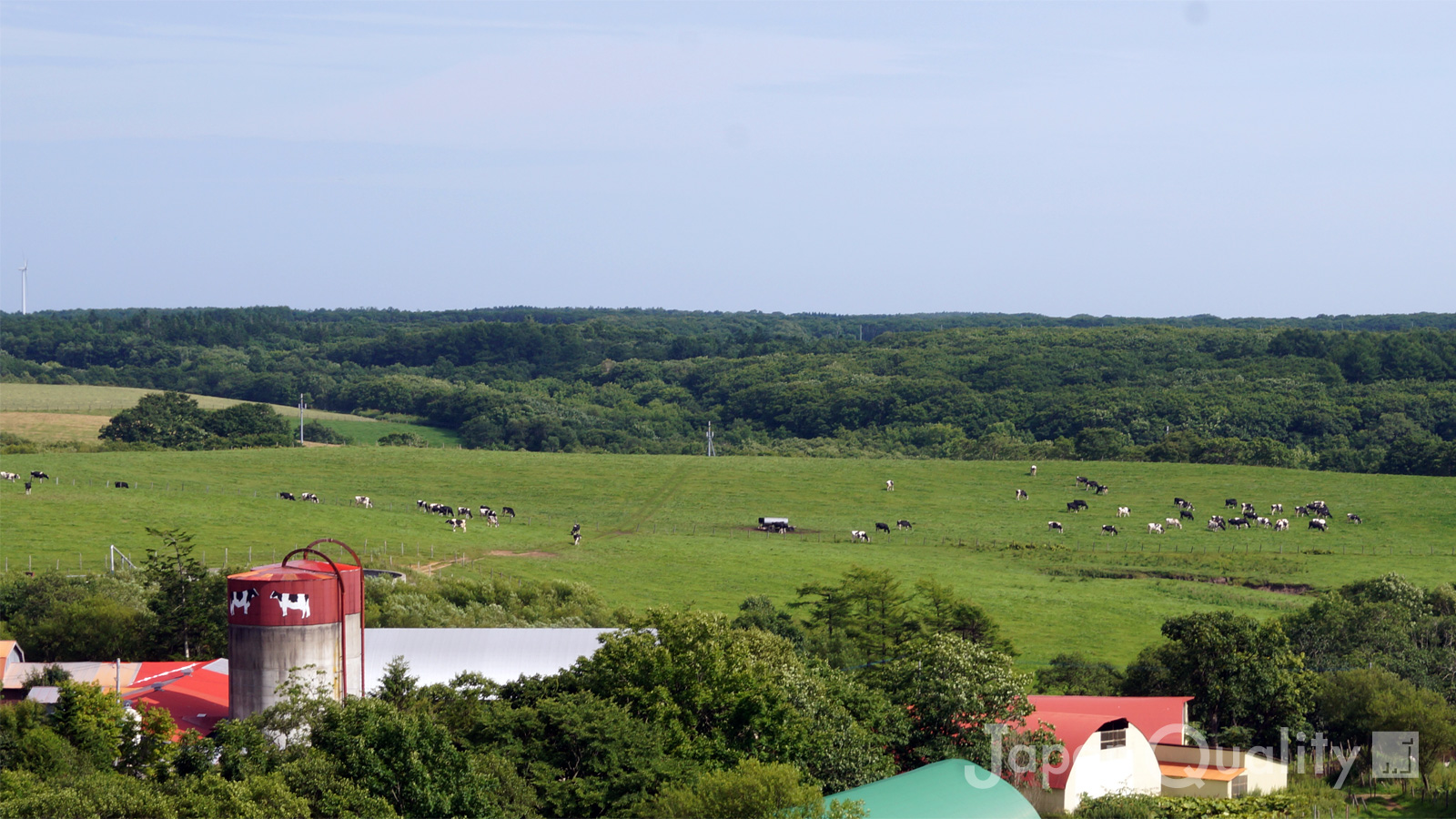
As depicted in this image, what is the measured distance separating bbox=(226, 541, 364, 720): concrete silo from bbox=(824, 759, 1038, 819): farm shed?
12.6 metres

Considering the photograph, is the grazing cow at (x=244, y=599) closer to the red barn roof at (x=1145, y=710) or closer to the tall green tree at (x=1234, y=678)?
the red barn roof at (x=1145, y=710)

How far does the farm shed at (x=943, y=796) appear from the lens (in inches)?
1342

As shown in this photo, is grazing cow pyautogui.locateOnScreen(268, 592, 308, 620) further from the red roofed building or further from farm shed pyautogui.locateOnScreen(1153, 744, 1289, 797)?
farm shed pyautogui.locateOnScreen(1153, 744, 1289, 797)

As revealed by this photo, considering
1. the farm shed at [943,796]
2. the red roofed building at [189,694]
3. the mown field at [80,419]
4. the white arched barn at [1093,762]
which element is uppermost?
the mown field at [80,419]

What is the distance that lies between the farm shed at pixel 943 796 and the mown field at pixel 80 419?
407ft

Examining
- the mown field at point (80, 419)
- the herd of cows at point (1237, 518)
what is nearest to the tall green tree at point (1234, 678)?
the herd of cows at point (1237, 518)

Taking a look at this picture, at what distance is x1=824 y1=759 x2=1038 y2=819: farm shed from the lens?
3409cm

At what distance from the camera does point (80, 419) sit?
156 m

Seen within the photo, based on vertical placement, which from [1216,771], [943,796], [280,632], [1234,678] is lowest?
[1216,771]

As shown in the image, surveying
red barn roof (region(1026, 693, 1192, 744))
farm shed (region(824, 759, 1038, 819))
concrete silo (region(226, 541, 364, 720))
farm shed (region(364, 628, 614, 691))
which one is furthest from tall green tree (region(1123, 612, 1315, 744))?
concrete silo (region(226, 541, 364, 720))

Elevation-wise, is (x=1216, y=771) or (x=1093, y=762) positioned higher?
(x=1093, y=762)

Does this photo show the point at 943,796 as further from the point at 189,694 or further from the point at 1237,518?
the point at 1237,518

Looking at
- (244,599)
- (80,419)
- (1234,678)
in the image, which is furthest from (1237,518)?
(80,419)

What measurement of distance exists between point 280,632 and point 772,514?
240ft
